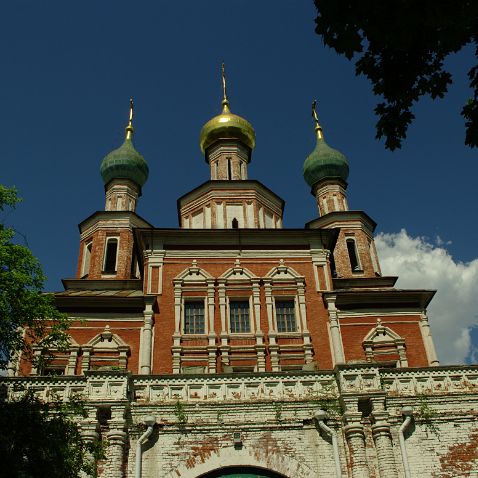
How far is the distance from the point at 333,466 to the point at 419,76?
7708mm

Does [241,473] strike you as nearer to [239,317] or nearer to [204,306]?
[239,317]

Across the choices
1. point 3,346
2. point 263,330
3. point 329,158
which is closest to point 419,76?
point 3,346

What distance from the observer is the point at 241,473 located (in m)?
10.8

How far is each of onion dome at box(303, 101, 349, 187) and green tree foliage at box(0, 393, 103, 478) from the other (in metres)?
23.6

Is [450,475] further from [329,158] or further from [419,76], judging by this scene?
[329,158]

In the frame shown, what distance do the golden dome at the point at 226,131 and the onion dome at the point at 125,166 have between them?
12.5 feet

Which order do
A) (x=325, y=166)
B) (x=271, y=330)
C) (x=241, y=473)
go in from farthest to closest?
(x=325, y=166) < (x=271, y=330) < (x=241, y=473)

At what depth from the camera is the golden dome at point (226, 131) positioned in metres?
29.0

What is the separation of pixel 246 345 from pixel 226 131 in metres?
13.6

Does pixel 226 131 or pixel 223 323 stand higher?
pixel 226 131

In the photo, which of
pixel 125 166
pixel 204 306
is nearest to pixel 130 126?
pixel 125 166

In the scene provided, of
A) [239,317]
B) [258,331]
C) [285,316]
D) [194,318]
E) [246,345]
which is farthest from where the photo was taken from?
[285,316]

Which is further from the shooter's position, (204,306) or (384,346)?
(384,346)

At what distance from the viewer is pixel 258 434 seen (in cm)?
1120
